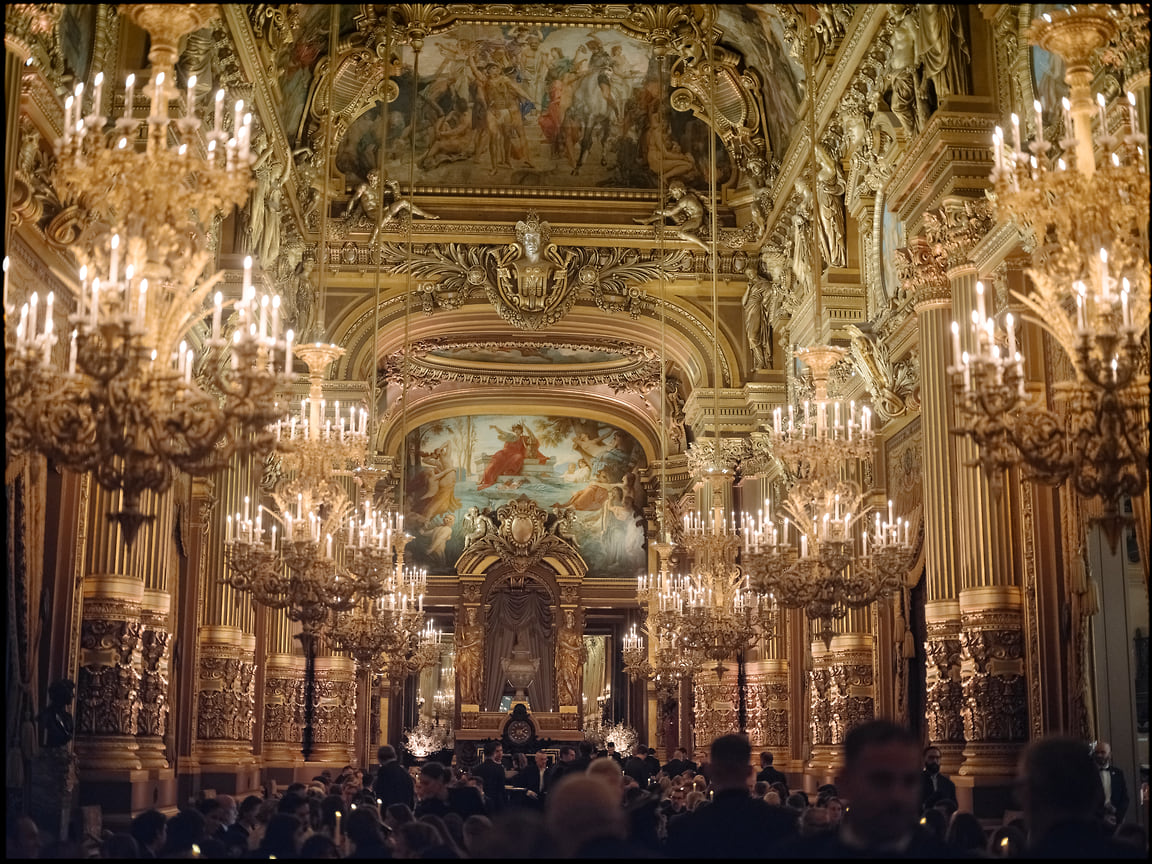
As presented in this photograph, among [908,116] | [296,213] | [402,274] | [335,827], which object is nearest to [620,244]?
[402,274]

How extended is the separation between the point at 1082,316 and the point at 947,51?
638 cm

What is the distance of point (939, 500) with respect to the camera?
13.3m

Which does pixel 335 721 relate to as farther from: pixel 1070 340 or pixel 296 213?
pixel 1070 340

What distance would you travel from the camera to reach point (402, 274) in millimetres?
23812

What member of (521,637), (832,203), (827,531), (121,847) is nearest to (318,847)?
(121,847)

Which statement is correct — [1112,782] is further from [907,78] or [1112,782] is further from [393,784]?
[907,78]

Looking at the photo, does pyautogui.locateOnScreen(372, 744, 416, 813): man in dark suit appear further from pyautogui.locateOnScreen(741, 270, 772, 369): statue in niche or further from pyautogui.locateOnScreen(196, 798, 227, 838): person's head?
pyautogui.locateOnScreen(741, 270, 772, 369): statue in niche

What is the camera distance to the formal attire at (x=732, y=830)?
541cm

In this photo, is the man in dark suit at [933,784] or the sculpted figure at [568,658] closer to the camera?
the man in dark suit at [933,784]

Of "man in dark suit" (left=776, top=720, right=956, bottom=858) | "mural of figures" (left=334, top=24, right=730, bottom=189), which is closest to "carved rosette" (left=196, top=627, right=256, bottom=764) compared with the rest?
"mural of figures" (left=334, top=24, right=730, bottom=189)

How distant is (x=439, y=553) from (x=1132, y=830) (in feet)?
104

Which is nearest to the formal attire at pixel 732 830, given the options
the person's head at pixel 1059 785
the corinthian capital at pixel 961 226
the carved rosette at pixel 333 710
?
the person's head at pixel 1059 785

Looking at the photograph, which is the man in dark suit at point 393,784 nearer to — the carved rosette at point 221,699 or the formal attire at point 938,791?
the formal attire at point 938,791

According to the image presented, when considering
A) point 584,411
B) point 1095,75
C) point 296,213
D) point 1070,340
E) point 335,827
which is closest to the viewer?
point 1070,340
